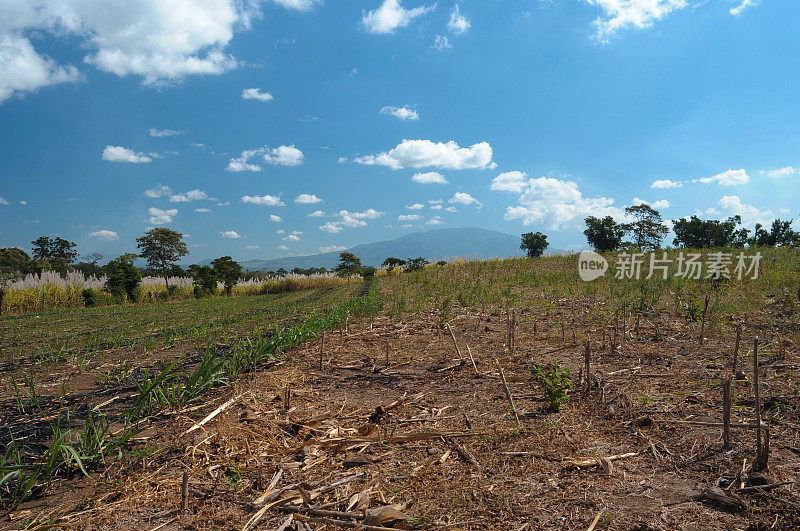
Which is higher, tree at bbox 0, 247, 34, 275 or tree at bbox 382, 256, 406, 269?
tree at bbox 0, 247, 34, 275

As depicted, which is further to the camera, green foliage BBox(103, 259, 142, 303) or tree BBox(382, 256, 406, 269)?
tree BBox(382, 256, 406, 269)

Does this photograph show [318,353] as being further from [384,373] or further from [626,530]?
[626,530]

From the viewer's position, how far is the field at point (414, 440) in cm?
215

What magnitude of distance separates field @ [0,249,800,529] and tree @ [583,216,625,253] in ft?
181

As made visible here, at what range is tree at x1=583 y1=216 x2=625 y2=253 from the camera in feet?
183

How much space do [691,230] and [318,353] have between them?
207 feet

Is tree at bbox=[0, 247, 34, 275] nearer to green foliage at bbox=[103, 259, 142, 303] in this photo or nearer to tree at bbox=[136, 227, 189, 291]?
tree at bbox=[136, 227, 189, 291]

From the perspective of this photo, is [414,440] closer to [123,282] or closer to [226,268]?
[123,282]

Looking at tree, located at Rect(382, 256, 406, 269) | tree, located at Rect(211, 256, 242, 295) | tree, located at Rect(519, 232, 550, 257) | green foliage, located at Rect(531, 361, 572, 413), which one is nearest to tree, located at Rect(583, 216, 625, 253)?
tree, located at Rect(519, 232, 550, 257)

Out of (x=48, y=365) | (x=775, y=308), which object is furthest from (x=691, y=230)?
(x=48, y=365)

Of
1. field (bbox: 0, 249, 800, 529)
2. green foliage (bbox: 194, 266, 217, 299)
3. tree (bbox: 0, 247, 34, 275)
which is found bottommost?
field (bbox: 0, 249, 800, 529)

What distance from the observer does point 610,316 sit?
7.48 meters

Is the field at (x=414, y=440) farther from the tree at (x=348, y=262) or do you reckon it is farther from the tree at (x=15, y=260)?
the tree at (x=15, y=260)

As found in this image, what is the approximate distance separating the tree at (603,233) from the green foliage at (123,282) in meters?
54.1
